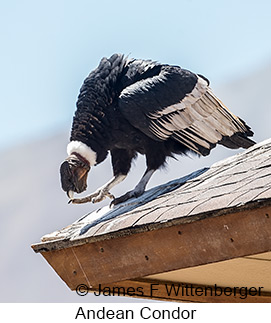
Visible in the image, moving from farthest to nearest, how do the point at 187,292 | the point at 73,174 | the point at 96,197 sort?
the point at 73,174 < the point at 96,197 < the point at 187,292

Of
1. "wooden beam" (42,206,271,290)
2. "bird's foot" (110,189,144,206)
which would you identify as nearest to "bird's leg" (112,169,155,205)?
"bird's foot" (110,189,144,206)

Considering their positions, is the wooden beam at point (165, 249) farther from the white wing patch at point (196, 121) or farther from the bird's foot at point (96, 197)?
the white wing patch at point (196, 121)

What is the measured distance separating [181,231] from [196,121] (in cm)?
233

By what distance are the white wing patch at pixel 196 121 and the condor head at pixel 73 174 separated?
51 centimetres

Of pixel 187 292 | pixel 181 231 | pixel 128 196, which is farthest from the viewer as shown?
pixel 128 196

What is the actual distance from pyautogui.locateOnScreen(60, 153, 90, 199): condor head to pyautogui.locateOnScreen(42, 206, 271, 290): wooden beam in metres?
1.68

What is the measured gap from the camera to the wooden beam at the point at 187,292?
376 cm

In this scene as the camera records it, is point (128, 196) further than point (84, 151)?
No

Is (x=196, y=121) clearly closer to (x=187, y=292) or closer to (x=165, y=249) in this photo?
(x=187, y=292)

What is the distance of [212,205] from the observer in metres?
3.08

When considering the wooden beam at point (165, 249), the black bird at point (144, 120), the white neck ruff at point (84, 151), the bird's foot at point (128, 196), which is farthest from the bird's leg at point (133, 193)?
the wooden beam at point (165, 249)

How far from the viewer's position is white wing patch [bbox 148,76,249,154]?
5312 millimetres

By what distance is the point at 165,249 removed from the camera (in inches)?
127

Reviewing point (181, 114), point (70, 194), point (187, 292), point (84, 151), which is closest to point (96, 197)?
point (70, 194)
